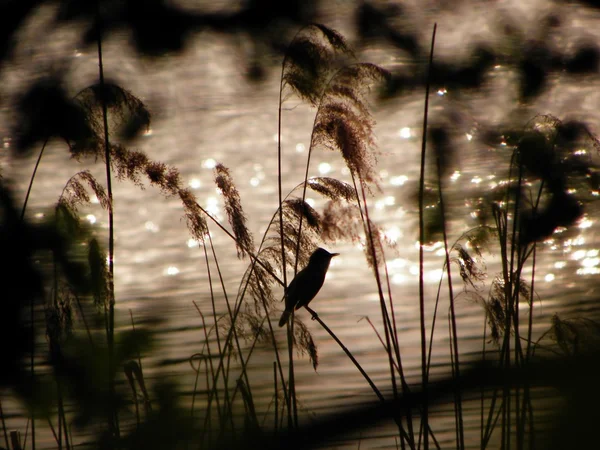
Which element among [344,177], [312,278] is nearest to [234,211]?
[312,278]

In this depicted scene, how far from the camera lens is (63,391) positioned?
2.88 feet

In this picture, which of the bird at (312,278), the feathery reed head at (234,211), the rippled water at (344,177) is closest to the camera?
the rippled water at (344,177)

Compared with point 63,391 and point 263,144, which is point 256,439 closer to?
point 63,391

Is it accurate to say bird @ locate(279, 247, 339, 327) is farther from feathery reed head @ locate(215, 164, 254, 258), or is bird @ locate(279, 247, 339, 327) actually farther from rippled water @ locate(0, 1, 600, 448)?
feathery reed head @ locate(215, 164, 254, 258)

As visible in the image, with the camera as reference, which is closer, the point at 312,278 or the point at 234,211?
the point at 234,211

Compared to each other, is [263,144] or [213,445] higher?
[263,144]

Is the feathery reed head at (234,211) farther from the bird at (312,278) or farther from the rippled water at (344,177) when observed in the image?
the bird at (312,278)

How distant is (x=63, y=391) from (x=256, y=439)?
0.31 m

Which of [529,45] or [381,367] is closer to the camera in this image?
[529,45]

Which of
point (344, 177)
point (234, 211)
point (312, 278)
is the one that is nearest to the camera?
point (234, 211)

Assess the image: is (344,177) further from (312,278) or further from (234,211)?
(234,211)

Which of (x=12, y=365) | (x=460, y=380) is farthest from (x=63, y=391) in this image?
(x=460, y=380)

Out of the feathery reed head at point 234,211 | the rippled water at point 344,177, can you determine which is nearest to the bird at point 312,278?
the rippled water at point 344,177

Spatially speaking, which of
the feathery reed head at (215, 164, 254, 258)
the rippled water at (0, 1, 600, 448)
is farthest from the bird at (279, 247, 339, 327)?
the feathery reed head at (215, 164, 254, 258)
